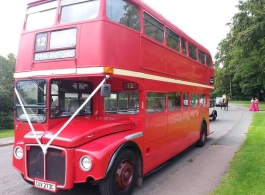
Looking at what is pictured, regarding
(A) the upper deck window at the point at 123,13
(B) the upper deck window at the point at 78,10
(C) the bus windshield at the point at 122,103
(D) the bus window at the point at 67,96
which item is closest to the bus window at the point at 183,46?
(A) the upper deck window at the point at 123,13

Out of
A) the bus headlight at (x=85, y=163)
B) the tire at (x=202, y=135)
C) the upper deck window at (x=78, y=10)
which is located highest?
the upper deck window at (x=78, y=10)

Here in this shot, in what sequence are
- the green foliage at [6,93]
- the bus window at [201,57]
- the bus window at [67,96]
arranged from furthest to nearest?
the green foliage at [6,93] → the bus window at [201,57] → the bus window at [67,96]

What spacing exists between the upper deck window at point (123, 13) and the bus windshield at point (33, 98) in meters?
1.84

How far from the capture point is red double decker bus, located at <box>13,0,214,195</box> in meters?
4.41

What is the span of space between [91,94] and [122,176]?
163 centimetres

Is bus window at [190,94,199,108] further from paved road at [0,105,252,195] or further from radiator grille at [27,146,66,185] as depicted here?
radiator grille at [27,146,66,185]

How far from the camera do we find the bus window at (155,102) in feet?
19.4

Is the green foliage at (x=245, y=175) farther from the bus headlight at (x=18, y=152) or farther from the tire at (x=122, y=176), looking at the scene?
the bus headlight at (x=18, y=152)

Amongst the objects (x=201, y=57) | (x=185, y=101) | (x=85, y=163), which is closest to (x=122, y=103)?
(x=85, y=163)

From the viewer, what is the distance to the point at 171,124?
7.16 meters

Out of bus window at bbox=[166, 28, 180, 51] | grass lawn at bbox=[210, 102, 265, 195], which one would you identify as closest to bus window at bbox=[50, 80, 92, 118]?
bus window at bbox=[166, 28, 180, 51]

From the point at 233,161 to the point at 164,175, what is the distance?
2.28m

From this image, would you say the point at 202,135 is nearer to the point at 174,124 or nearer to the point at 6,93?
the point at 174,124

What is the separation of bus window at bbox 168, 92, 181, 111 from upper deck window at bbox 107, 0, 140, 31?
2391mm
